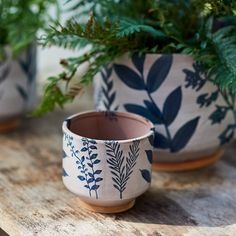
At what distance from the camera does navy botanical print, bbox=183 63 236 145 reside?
737 millimetres

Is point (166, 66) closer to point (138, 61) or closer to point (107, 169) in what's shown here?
point (138, 61)

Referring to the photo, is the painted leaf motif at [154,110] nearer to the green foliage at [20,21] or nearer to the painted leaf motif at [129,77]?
the painted leaf motif at [129,77]

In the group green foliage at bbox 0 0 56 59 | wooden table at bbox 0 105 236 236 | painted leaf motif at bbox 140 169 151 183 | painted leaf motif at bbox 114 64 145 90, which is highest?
green foliage at bbox 0 0 56 59

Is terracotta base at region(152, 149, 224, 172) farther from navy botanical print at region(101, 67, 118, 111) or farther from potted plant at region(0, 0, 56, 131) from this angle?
potted plant at region(0, 0, 56, 131)

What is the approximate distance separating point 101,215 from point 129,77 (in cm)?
18

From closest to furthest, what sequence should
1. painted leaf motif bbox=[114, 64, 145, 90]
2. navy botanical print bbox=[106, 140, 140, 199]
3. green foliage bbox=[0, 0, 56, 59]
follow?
1. navy botanical print bbox=[106, 140, 140, 199]
2. painted leaf motif bbox=[114, 64, 145, 90]
3. green foliage bbox=[0, 0, 56, 59]

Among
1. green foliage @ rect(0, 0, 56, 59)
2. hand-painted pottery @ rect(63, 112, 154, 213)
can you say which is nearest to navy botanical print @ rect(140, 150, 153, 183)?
hand-painted pottery @ rect(63, 112, 154, 213)

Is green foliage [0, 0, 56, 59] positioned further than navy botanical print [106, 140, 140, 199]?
Yes

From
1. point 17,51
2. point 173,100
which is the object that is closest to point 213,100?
point 173,100

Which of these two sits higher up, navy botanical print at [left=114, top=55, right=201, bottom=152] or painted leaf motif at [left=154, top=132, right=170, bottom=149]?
navy botanical print at [left=114, top=55, right=201, bottom=152]

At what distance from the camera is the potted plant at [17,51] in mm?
863

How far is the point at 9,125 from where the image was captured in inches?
37.0

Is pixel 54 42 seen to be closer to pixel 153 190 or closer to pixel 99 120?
pixel 99 120

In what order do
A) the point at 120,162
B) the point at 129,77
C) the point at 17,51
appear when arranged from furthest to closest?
the point at 17,51, the point at 129,77, the point at 120,162
